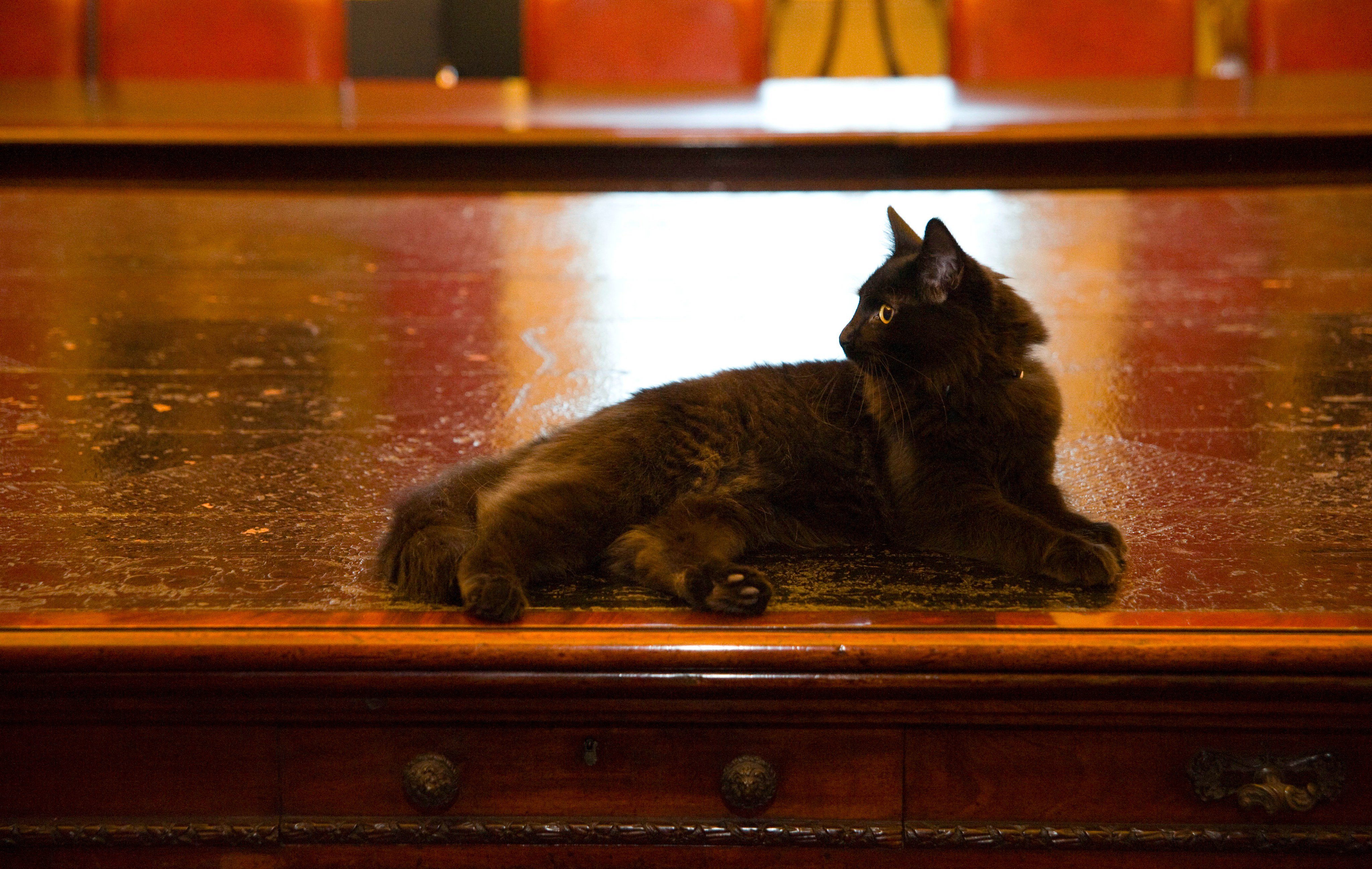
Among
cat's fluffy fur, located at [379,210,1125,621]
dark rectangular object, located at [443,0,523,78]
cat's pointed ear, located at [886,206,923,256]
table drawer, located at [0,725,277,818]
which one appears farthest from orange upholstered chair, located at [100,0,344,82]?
table drawer, located at [0,725,277,818]

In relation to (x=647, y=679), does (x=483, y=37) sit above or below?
above

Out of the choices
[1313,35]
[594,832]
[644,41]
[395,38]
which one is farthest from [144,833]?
[395,38]

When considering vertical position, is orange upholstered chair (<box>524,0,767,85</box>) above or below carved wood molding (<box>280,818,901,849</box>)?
above

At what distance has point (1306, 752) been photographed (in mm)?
778

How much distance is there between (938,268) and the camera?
995mm

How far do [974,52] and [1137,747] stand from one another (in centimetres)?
274

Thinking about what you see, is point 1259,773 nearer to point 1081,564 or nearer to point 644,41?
point 1081,564

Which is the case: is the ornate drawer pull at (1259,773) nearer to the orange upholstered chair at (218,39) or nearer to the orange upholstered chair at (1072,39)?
the orange upholstered chair at (1072,39)

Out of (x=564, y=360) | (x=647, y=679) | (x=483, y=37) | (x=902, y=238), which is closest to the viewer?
(x=647, y=679)

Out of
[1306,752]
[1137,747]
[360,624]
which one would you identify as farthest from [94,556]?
[1306,752]

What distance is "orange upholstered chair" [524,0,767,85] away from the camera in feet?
10.0

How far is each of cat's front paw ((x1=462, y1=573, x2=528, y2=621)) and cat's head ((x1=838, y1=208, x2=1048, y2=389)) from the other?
395 millimetres

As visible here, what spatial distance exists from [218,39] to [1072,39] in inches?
91.2

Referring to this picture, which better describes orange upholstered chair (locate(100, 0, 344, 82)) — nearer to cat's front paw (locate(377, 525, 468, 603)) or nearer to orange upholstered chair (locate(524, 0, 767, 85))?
orange upholstered chair (locate(524, 0, 767, 85))
